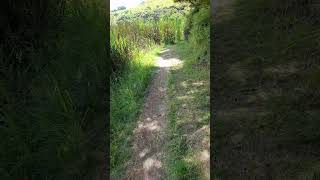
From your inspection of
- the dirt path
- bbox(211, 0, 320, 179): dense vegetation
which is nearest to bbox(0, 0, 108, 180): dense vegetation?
the dirt path

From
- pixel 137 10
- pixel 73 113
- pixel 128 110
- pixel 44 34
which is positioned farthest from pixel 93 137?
pixel 137 10

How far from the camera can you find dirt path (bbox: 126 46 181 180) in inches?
170

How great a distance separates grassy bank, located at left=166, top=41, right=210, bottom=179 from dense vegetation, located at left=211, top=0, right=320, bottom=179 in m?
0.27

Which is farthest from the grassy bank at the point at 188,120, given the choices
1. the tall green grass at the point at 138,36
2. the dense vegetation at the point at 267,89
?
the tall green grass at the point at 138,36

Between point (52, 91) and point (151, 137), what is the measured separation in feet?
4.90

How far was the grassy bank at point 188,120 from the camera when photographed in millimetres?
4137

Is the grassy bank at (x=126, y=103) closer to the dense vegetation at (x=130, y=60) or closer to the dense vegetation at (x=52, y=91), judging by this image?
the dense vegetation at (x=130, y=60)

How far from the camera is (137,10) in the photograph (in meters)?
9.69

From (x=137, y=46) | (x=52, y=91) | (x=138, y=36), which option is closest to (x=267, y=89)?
(x=52, y=91)

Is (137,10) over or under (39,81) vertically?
over

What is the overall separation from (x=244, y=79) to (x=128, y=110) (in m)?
1.47

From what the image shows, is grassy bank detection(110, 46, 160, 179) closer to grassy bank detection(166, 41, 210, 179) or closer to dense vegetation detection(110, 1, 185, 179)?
dense vegetation detection(110, 1, 185, 179)

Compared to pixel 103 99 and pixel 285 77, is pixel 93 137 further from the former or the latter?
pixel 285 77

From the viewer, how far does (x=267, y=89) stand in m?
4.60
